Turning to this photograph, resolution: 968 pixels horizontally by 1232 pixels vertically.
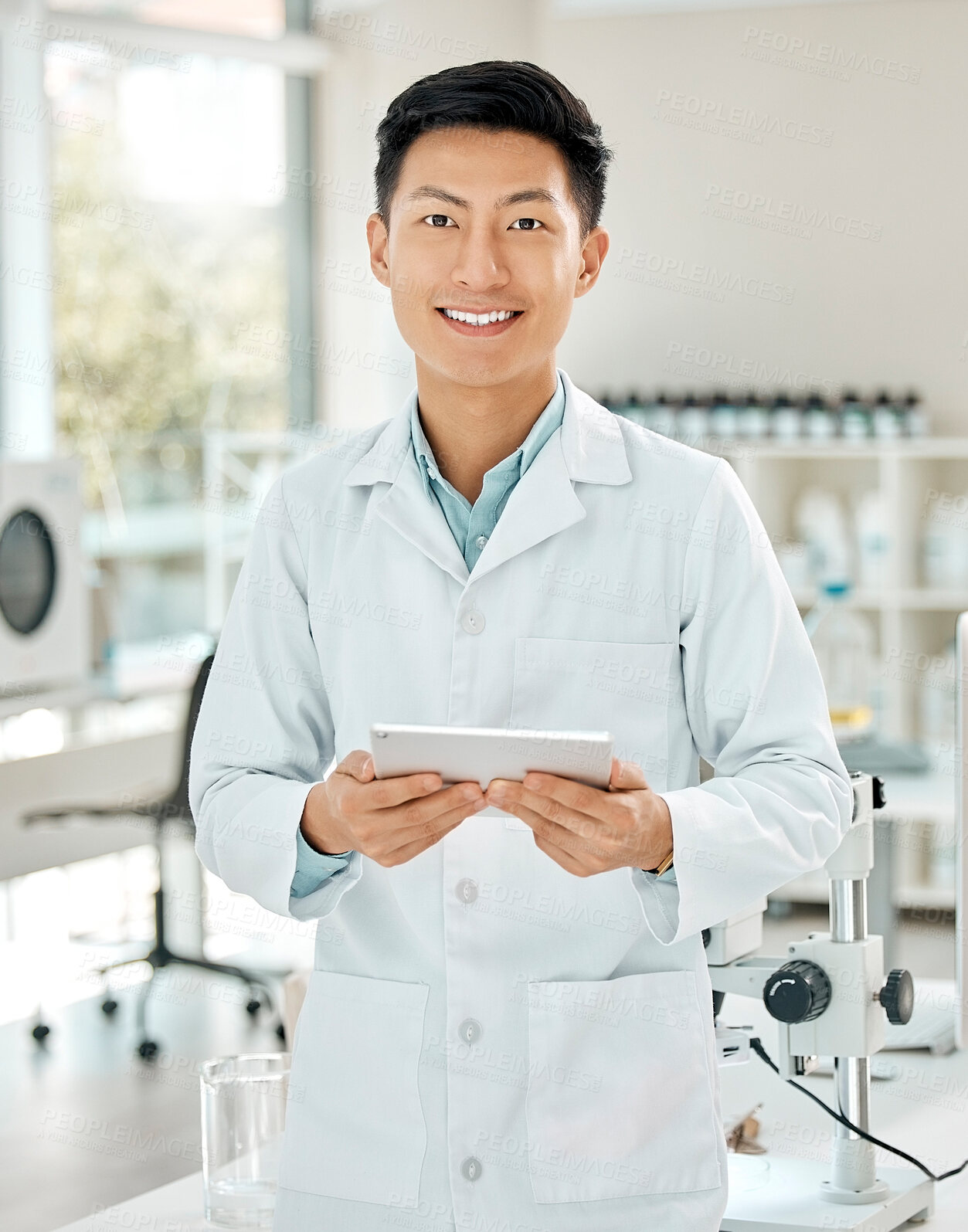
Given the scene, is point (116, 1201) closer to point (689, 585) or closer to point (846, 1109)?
point (846, 1109)

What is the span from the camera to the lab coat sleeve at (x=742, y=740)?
3.55 ft

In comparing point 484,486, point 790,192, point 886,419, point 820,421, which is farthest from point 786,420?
point 484,486

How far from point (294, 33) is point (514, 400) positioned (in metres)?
5.24

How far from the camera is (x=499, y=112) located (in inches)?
45.9

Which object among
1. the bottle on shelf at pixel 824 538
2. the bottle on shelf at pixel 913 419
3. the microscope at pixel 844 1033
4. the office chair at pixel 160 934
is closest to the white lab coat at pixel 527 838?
the microscope at pixel 844 1033

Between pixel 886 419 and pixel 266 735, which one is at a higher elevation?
pixel 886 419

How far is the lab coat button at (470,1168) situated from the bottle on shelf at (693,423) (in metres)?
3.89

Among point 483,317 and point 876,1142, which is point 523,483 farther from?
point 876,1142

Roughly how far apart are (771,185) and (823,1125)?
13.7 ft

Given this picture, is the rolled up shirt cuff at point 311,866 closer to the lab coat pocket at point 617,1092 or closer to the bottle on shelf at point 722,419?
the lab coat pocket at point 617,1092

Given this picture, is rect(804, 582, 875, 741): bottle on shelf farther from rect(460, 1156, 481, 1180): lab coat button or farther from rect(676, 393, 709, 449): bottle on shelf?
rect(460, 1156, 481, 1180): lab coat button

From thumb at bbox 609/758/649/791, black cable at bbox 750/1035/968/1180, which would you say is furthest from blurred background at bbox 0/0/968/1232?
thumb at bbox 609/758/649/791

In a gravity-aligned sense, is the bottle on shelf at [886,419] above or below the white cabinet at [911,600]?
above

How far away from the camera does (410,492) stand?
124 centimetres
